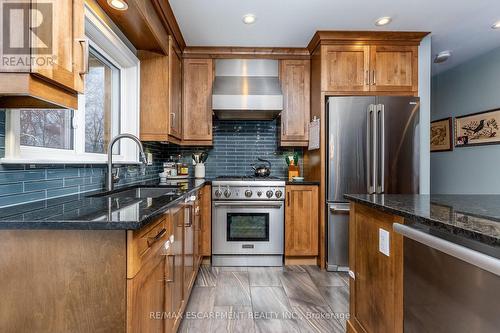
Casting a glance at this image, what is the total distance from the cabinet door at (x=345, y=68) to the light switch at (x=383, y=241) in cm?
191

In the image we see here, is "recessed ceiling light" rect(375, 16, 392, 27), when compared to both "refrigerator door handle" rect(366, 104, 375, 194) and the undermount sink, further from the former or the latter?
the undermount sink

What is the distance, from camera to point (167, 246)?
1.38 metres

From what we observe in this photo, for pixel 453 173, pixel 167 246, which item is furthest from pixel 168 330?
pixel 453 173

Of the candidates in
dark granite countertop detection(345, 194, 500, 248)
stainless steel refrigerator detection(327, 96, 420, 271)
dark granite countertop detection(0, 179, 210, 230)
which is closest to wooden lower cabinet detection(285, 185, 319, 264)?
stainless steel refrigerator detection(327, 96, 420, 271)

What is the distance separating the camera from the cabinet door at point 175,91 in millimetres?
2648

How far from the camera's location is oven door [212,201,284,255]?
2.91 metres

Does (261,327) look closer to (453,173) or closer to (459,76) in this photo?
(453,173)

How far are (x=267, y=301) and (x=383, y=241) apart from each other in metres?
1.24

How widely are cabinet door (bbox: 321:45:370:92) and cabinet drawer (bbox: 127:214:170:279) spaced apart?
7.64ft

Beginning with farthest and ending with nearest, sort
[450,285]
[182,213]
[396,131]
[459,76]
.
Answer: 1. [459,76]
2. [396,131]
3. [182,213]
4. [450,285]

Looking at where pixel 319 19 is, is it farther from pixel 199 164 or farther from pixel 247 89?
pixel 199 164

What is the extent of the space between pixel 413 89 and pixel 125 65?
2.94 m

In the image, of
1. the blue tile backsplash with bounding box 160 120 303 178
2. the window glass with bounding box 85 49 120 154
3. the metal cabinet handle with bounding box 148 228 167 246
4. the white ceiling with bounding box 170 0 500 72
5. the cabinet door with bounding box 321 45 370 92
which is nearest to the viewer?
the metal cabinet handle with bounding box 148 228 167 246

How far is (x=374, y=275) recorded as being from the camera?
1408 millimetres
